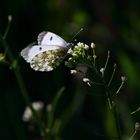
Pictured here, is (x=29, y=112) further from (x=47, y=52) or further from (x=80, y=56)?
(x=80, y=56)

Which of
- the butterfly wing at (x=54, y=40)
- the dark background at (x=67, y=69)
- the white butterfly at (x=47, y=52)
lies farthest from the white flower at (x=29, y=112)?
the butterfly wing at (x=54, y=40)

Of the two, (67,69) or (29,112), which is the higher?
(67,69)

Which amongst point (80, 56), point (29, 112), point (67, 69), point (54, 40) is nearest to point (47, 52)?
point (54, 40)

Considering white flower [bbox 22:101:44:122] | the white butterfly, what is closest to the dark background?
white flower [bbox 22:101:44:122]

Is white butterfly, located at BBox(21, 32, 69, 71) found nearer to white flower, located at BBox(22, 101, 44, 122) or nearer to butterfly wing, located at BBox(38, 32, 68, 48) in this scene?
butterfly wing, located at BBox(38, 32, 68, 48)

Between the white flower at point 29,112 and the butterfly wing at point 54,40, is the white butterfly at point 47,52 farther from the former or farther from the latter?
the white flower at point 29,112
